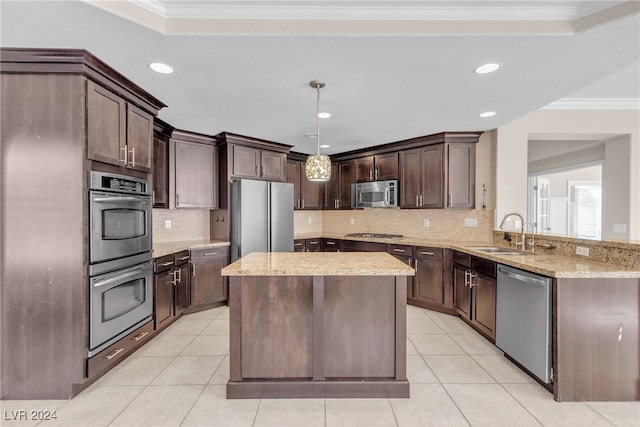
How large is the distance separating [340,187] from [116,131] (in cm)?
366

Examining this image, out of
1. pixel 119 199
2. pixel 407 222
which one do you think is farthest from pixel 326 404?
pixel 407 222

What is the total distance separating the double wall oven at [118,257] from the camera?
212 centimetres

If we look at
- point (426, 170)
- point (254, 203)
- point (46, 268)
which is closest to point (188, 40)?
point (46, 268)

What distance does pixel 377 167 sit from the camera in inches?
191

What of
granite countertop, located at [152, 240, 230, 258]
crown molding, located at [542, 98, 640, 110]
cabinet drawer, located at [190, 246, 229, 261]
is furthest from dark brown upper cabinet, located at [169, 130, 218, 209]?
crown molding, located at [542, 98, 640, 110]

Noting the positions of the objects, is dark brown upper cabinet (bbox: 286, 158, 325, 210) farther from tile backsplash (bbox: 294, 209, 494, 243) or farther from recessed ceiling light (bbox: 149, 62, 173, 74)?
recessed ceiling light (bbox: 149, 62, 173, 74)

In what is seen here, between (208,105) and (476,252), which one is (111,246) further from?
(476,252)

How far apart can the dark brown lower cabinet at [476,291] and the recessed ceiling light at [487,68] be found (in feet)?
5.51

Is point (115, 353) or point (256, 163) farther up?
point (256, 163)

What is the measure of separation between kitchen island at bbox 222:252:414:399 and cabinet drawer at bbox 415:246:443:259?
1.91 metres

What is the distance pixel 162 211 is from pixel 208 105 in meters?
1.73

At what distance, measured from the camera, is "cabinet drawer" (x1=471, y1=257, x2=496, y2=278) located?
2809 mm

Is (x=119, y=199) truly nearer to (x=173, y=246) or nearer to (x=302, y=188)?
(x=173, y=246)

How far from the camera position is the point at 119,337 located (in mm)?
2348
